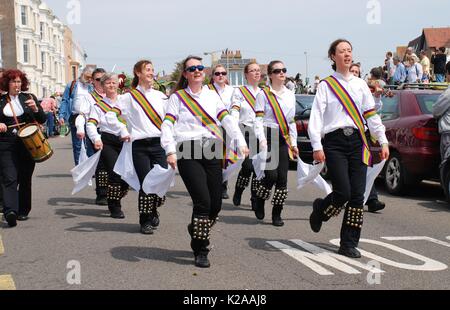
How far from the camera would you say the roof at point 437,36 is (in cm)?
8931

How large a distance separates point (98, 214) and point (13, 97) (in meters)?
1.91

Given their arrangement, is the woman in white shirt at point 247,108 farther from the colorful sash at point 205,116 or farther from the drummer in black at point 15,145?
the colorful sash at point 205,116

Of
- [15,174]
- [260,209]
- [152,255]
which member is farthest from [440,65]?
[152,255]

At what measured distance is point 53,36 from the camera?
7831 cm

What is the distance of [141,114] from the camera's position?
23.6ft

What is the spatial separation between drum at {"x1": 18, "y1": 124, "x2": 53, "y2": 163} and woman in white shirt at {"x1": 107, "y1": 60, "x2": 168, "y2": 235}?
4.27ft

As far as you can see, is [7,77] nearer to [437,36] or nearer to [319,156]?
[319,156]

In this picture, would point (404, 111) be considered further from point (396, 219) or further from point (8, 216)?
point (8, 216)

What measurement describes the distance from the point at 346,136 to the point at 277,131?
1.86m

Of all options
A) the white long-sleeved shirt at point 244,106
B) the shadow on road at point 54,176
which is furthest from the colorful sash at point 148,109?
the shadow on road at point 54,176

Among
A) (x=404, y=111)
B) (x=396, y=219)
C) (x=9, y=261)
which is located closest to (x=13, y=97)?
(x=9, y=261)

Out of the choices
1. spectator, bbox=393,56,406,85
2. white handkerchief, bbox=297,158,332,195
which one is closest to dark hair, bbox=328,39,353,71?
white handkerchief, bbox=297,158,332,195

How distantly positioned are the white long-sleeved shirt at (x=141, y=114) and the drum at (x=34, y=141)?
4.12 ft

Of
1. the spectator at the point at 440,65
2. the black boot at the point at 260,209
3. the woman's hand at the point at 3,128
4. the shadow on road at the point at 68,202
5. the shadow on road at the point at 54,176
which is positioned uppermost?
the spectator at the point at 440,65
